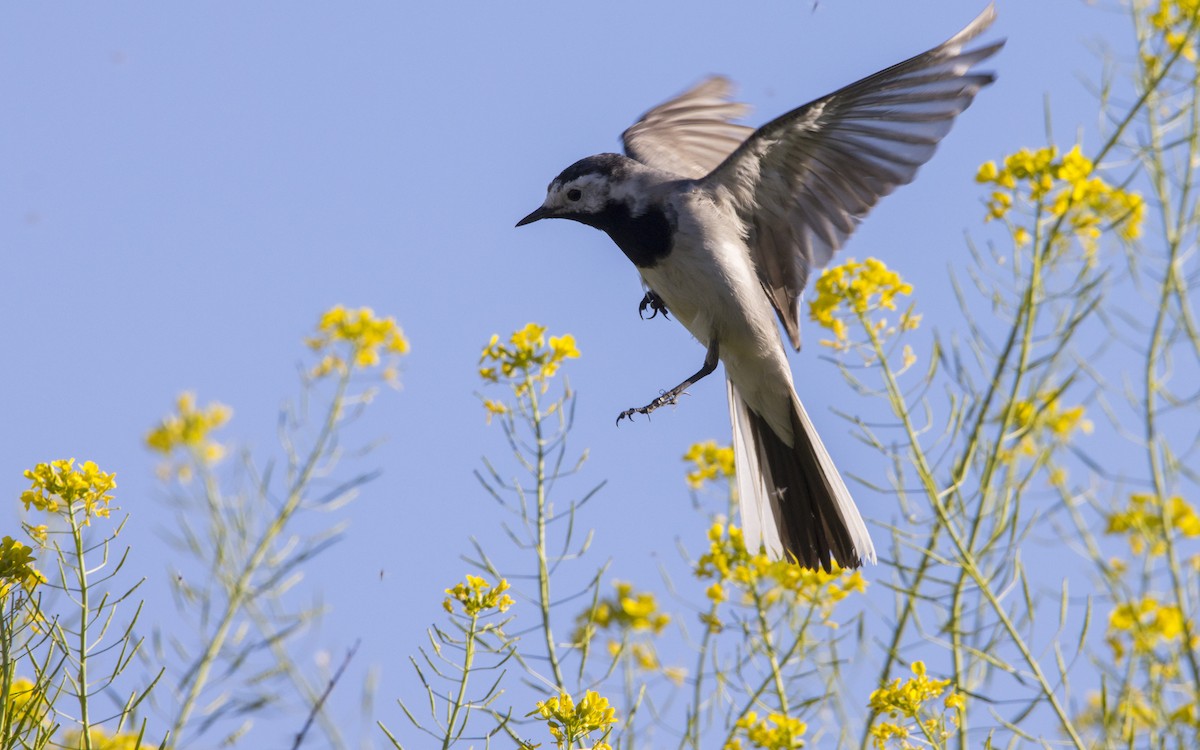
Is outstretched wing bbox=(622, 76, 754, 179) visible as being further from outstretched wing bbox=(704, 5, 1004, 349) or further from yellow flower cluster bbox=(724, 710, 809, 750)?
yellow flower cluster bbox=(724, 710, 809, 750)

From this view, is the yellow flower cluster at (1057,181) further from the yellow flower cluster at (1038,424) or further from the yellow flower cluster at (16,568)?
the yellow flower cluster at (16,568)

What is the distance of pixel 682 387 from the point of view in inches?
171

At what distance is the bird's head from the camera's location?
4398 mm

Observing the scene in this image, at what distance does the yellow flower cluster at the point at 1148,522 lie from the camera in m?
4.51

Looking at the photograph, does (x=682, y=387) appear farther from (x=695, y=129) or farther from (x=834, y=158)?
(x=695, y=129)

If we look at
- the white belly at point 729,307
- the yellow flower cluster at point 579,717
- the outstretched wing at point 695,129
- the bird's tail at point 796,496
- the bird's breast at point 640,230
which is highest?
the outstretched wing at point 695,129

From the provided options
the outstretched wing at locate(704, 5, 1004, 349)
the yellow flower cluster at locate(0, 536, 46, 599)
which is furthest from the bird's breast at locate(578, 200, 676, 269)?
the yellow flower cluster at locate(0, 536, 46, 599)

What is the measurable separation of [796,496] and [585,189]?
49.6 inches

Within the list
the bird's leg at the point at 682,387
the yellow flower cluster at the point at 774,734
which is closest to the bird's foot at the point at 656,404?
the bird's leg at the point at 682,387

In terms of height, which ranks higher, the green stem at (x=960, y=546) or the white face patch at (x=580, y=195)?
the white face patch at (x=580, y=195)

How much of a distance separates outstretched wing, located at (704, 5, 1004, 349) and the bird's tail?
341mm

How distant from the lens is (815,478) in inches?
182

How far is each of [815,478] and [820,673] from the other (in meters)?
0.88

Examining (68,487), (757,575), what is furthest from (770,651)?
(68,487)
